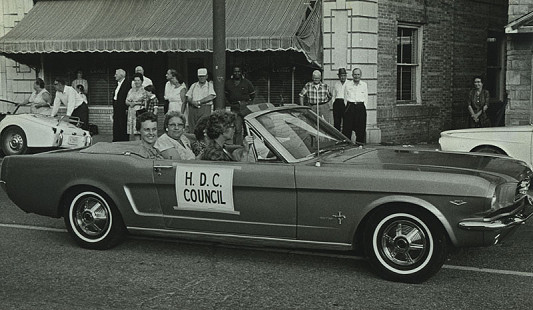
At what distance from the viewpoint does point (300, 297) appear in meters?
5.21

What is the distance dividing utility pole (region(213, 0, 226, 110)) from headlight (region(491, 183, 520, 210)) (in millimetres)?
5434

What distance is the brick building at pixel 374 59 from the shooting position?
618 inches

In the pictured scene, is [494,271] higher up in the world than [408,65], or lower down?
lower down

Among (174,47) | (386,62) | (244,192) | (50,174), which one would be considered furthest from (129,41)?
(244,192)

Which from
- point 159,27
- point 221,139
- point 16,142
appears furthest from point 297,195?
point 159,27

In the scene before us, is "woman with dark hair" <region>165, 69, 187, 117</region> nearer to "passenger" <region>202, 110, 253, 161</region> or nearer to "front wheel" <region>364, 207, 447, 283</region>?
"passenger" <region>202, 110, 253, 161</region>

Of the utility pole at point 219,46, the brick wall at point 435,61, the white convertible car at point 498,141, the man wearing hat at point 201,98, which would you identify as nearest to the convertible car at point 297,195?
the utility pole at point 219,46

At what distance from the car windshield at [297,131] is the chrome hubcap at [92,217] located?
1.76 metres

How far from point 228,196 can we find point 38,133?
941 cm

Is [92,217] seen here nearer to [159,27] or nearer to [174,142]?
[174,142]

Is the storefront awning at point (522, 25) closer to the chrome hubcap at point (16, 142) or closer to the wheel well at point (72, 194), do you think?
the chrome hubcap at point (16, 142)

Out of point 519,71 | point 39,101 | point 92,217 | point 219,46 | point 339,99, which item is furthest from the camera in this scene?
point 39,101

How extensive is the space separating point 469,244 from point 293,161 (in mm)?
1545

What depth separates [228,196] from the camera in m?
5.97
